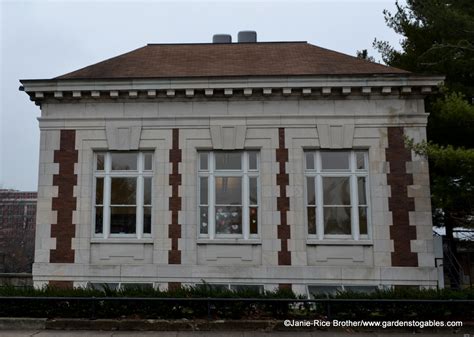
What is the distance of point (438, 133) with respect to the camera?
15672 millimetres

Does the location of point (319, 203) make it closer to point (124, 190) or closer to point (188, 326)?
point (188, 326)

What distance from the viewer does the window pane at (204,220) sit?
13562 millimetres

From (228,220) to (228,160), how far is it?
1800 mm

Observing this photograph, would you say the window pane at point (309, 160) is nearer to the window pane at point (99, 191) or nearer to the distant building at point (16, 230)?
the window pane at point (99, 191)

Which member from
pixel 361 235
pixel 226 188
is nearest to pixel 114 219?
pixel 226 188

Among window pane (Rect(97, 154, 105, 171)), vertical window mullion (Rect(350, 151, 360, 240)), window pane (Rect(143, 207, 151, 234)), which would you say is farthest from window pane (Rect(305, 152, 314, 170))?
window pane (Rect(97, 154, 105, 171))

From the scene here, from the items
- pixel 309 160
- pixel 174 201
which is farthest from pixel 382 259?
pixel 174 201

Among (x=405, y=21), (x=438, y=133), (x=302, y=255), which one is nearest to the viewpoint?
(x=302, y=255)

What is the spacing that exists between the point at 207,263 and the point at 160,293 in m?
2.87

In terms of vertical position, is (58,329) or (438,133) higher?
(438,133)

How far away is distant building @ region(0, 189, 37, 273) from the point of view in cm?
5111

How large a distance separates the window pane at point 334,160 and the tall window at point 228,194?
201cm

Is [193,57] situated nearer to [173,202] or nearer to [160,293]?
[173,202]

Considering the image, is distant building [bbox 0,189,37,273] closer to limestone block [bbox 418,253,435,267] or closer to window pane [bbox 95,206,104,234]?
window pane [bbox 95,206,104,234]
